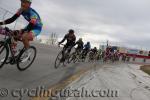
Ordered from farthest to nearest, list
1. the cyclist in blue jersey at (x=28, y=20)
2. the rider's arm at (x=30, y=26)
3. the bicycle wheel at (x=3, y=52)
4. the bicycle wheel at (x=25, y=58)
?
the bicycle wheel at (x=25, y=58) → the rider's arm at (x=30, y=26) → the cyclist in blue jersey at (x=28, y=20) → the bicycle wheel at (x=3, y=52)

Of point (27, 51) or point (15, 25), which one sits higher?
point (15, 25)

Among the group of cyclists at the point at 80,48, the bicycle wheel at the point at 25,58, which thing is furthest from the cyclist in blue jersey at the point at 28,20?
the group of cyclists at the point at 80,48

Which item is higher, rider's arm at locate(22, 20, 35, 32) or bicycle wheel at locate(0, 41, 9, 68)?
rider's arm at locate(22, 20, 35, 32)

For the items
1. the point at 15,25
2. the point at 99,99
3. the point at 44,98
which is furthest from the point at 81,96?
the point at 15,25

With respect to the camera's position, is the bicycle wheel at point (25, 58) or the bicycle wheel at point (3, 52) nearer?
the bicycle wheel at point (3, 52)

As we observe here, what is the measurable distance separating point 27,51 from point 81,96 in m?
3.37

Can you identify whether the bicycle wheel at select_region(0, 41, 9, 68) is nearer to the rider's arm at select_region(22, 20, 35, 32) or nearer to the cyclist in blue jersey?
the cyclist in blue jersey

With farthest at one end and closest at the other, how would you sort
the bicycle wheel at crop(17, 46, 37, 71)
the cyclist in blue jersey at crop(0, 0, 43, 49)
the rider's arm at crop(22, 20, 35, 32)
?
the bicycle wheel at crop(17, 46, 37, 71)
the rider's arm at crop(22, 20, 35, 32)
the cyclist in blue jersey at crop(0, 0, 43, 49)

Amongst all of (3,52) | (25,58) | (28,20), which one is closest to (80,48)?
(25,58)

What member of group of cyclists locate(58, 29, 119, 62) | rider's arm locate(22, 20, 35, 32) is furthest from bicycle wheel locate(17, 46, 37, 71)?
group of cyclists locate(58, 29, 119, 62)

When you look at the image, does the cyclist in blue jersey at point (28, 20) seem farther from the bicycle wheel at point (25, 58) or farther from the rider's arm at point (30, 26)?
the bicycle wheel at point (25, 58)

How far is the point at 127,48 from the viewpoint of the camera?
75500mm

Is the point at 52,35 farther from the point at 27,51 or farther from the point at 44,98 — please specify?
the point at 44,98

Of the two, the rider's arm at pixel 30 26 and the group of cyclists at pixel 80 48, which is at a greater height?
the rider's arm at pixel 30 26
